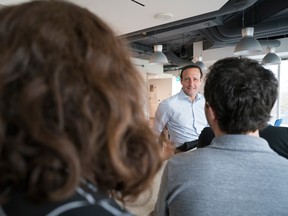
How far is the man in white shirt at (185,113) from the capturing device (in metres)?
2.49

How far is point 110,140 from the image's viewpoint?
0.39 metres

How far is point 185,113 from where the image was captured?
2.50 metres

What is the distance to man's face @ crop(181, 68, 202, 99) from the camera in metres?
2.49

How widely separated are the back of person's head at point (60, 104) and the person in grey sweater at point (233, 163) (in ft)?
1.41

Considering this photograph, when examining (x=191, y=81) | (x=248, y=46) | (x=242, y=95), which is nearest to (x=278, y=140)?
(x=242, y=95)

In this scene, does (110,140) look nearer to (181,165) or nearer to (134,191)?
(134,191)

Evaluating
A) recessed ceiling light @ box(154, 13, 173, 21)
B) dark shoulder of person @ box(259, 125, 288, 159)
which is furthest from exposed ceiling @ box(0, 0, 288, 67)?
dark shoulder of person @ box(259, 125, 288, 159)

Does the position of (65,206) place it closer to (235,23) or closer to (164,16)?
(164,16)

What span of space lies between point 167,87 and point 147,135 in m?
7.37

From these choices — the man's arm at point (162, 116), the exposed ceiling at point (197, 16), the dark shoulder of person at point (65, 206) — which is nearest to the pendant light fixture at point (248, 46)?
the exposed ceiling at point (197, 16)

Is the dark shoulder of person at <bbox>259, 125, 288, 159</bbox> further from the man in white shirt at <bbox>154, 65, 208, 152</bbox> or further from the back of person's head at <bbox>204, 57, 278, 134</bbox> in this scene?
the man in white shirt at <bbox>154, 65, 208, 152</bbox>

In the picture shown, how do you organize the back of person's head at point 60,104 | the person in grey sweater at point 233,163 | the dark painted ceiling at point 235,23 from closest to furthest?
the back of person's head at point 60,104 → the person in grey sweater at point 233,163 → the dark painted ceiling at point 235,23

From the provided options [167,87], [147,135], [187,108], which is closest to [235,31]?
[187,108]

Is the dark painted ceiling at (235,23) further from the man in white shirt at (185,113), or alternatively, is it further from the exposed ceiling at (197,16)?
the man in white shirt at (185,113)
